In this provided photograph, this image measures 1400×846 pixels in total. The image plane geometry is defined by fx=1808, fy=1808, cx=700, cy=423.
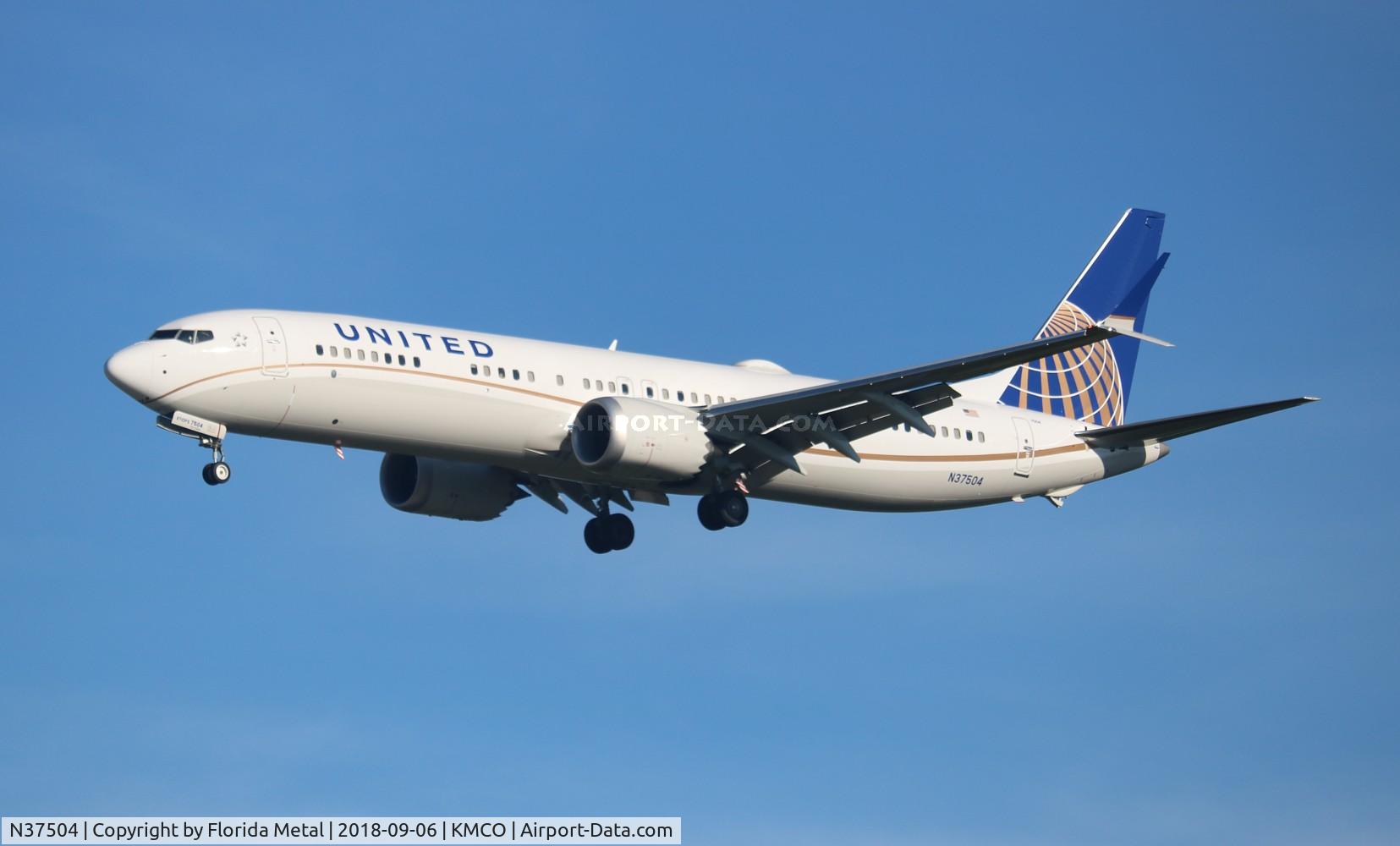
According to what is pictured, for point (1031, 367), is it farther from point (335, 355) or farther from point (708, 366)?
point (335, 355)

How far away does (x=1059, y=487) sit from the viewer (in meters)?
48.4

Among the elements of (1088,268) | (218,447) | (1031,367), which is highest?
(1088,268)

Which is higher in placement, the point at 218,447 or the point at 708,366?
the point at 708,366

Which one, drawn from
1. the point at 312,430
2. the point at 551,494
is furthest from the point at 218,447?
the point at 551,494

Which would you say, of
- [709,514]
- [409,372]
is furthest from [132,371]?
[709,514]

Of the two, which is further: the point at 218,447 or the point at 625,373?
the point at 625,373

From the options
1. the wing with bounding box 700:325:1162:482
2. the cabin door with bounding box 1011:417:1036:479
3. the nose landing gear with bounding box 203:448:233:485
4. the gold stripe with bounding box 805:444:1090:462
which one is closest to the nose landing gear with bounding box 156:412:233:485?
the nose landing gear with bounding box 203:448:233:485

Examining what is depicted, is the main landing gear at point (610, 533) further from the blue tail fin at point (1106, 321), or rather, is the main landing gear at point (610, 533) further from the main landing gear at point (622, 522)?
the blue tail fin at point (1106, 321)

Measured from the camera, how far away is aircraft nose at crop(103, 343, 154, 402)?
37.1m

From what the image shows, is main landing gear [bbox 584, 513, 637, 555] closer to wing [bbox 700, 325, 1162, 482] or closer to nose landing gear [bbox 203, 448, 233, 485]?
wing [bbox 700, 325, 1162, 482]

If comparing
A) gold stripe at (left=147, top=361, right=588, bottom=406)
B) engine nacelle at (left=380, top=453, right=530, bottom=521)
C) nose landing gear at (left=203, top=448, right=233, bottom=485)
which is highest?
engine nacelle at (left=380, top=453, right=530, bottom=521)

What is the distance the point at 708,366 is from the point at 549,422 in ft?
17.9

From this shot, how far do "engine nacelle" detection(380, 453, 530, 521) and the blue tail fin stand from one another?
15.5 meters

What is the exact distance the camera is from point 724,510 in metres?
42.7
